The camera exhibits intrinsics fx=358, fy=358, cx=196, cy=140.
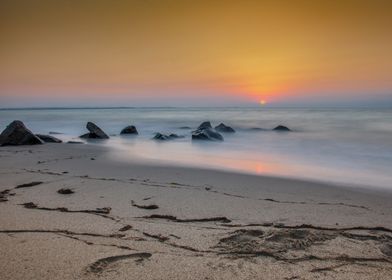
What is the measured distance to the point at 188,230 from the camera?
3119 millimetres

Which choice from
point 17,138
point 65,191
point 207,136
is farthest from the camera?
point 207,136

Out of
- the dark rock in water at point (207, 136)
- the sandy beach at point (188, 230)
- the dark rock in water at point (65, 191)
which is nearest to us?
the sandy beach at point (188, 230)

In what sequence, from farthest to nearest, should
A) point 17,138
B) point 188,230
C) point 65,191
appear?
point 17,138, point 65,191, point 188,230

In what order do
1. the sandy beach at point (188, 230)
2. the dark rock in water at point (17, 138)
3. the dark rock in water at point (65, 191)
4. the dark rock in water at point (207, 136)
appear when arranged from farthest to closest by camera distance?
the dark rock in water at point (207, 136) → the dark rock in water at point (17, 138) → the dark rock in water at point (65, 191) → the sandy beach at point (188, 230)

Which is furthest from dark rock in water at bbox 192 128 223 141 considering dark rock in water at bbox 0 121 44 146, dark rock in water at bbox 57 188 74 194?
dark rock in water at bbox 57 188 74 194

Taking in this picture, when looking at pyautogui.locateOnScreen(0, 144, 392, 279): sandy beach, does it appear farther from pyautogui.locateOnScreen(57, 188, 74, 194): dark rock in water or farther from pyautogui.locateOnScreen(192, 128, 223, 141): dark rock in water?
pyautogui.locateOnScreen(192, 128, 223, 141): dark rock in water

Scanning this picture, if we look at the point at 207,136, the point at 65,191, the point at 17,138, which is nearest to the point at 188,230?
the point at 65,191

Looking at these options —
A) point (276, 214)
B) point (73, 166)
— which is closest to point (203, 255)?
point (276, 214)

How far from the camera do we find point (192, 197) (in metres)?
4.32

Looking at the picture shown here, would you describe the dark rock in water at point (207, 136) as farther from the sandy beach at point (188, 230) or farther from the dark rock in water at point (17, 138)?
the sandy beach at point (188, 230)

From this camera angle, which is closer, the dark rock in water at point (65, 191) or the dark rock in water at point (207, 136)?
the dark rock in water at point (65, 191)

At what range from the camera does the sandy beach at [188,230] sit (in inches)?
Answer: 93.6

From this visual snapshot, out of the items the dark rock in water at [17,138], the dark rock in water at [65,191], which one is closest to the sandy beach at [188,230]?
the dark rock in water at [65,191]

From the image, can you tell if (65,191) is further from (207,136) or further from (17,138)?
(207,136)
